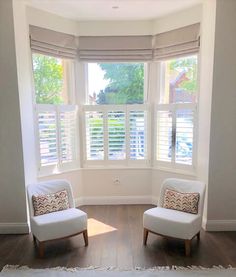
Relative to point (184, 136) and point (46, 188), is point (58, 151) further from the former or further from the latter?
point (184, 136)

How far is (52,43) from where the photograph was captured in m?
3.60

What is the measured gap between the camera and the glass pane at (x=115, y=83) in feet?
13.3

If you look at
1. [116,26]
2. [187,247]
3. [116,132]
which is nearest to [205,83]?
[116,132]

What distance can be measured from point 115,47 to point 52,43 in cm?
97

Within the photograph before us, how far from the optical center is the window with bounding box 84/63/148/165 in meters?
4.04

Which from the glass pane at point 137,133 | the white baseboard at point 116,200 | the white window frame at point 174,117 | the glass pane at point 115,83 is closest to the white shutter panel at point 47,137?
the glass pane at point 115,83

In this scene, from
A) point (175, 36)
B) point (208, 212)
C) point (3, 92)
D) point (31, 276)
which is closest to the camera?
point (31, 276)

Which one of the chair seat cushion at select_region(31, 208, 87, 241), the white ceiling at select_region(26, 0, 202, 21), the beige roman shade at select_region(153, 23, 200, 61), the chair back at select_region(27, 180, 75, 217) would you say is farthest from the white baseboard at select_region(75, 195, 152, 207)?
the white ceiling at select_region(26, 0, 202, 21)

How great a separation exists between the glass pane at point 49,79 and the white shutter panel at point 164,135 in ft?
5.13

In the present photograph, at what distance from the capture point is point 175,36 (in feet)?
12.0

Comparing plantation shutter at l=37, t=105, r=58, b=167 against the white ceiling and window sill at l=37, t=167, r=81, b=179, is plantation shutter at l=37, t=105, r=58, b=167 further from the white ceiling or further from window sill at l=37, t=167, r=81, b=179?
the white ceiling

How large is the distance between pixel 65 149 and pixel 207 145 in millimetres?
2117

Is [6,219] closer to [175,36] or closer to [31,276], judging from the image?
[31,276]

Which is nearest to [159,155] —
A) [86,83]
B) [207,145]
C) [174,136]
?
[174,136]
